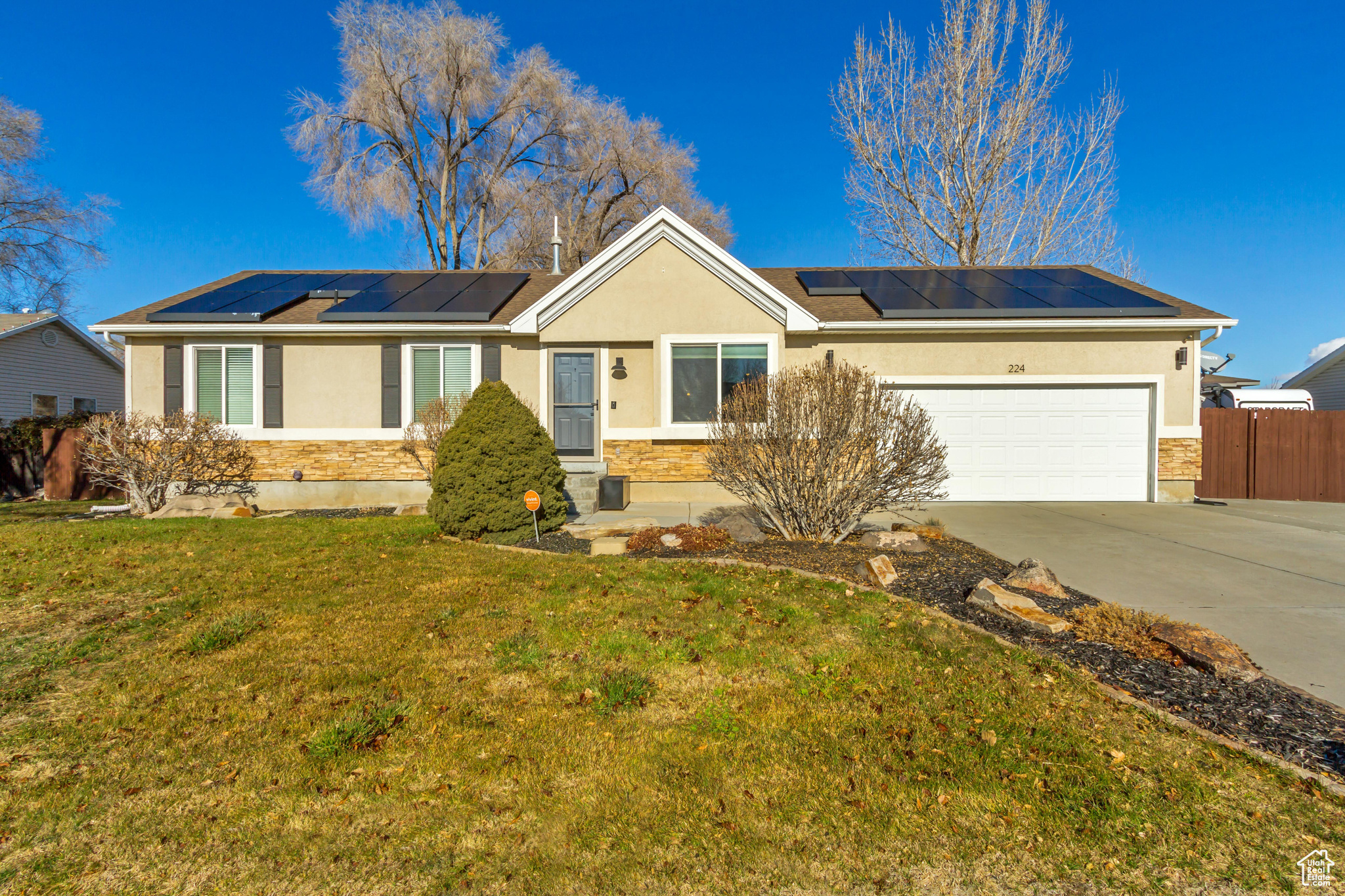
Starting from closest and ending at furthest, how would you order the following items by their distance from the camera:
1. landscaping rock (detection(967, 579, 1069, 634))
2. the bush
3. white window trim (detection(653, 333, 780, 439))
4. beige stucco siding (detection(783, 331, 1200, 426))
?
landscaping rock (detection(967, 579, 1069, 634)), the bush, white window trim (detection(653, 333, 780, 439)), beige stucco siding (detection(783, 331, 1200, 426))

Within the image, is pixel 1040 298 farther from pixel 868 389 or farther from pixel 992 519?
pixel 868 389

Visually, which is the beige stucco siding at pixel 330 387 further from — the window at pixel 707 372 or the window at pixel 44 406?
the window at pixel 44 406

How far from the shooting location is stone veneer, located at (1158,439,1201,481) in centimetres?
1104

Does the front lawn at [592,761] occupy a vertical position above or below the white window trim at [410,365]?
below

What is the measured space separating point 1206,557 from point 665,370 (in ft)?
23.7

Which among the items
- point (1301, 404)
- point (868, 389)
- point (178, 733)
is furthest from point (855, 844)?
point (1301, 404)

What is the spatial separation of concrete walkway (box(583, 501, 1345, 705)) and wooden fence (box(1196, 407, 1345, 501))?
4.57 ft

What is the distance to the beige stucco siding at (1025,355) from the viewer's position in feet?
36.3

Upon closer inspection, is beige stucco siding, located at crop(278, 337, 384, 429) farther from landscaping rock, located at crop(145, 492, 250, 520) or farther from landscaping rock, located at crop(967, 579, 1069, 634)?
landscaping rock, located at crop(967, 579, 1069, 634)

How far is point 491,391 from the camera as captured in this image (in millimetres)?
7859

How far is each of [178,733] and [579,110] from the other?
23894 mm

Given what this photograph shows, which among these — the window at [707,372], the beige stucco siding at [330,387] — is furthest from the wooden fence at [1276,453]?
the beige stucco siding at [330,387]

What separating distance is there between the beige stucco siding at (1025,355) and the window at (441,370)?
5.43 m

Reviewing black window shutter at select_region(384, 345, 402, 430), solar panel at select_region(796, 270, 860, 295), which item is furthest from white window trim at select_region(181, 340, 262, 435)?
solar panel at select_region(796, 270, 860, 295)
